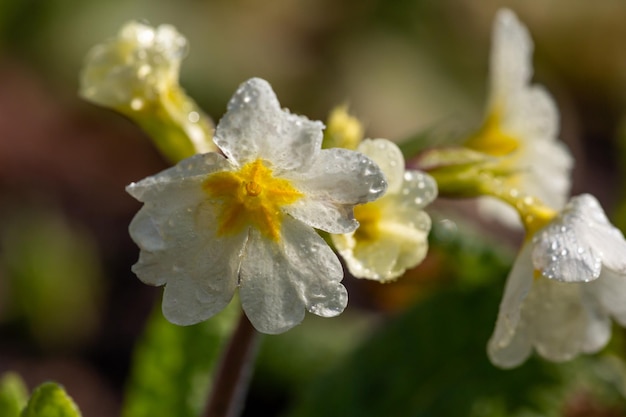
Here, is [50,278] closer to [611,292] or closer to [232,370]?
[232,370]

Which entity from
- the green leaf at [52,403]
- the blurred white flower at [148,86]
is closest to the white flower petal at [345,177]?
the blurred white flower at [148,86]

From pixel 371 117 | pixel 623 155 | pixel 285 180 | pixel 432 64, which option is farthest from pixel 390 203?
pixel 432 64

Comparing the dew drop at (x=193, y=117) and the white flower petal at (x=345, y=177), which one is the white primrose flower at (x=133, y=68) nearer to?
the dew drop at (x=193, y=117)

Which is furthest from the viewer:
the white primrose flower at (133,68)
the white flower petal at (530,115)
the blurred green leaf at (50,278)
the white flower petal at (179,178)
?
the blurred green leaf at (50,278)

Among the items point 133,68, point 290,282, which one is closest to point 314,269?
point 290,282

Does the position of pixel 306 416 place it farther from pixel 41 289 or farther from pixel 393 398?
pixel 41 289

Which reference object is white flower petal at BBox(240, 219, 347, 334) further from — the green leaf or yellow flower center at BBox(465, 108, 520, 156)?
yellow flower center at BBox(465, 108, 520, 156)
